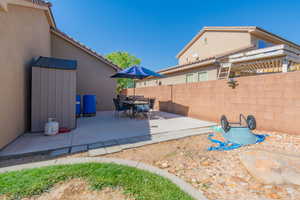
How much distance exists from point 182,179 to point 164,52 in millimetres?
21380

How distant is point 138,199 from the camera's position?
5.21ft

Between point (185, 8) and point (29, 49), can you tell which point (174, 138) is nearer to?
point (29, 49)

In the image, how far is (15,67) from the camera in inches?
134

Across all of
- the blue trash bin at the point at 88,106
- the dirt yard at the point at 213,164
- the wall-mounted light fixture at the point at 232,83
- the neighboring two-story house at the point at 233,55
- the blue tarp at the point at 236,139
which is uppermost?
the neighboring two-story house at the point at 233,55

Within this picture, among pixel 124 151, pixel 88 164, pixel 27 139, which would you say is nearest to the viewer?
pixel 88 164

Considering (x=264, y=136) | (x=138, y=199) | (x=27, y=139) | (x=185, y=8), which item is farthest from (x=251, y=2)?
(x=27, y=139)

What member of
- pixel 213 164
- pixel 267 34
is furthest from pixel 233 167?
pixel 267 34

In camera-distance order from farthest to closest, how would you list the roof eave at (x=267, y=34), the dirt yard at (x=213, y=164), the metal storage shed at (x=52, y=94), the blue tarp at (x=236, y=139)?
the roof eave at (x=267, y=34), the metal storage shed at (x=52, y=94), the blue tarp at (x=236, y=139), the dirt yard at (x=213, y=164)

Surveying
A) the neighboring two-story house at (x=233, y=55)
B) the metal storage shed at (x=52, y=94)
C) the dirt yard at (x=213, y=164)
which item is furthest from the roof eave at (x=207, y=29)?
the metal storage shed at (x=52, y=94)

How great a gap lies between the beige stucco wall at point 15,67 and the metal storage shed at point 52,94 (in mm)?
292

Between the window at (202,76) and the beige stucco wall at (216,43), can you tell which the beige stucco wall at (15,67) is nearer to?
the window at (202,76)

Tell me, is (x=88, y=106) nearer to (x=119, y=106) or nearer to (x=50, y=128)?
(x=119, y=106)

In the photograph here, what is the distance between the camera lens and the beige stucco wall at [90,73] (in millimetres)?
7796

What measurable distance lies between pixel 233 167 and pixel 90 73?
8611 millimetres
